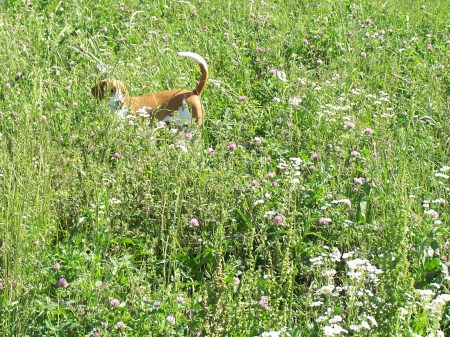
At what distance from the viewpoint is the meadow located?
2.98 meters

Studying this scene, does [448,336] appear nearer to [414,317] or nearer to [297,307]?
[414,317]

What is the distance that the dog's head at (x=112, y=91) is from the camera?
16.2 ft

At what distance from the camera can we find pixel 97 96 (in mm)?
5051

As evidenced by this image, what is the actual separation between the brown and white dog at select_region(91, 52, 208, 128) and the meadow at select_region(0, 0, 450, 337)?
3.9 inches

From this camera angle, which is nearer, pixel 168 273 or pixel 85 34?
pixel 168 273

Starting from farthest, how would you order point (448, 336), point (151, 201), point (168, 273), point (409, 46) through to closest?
point (409, 46), point (151, 201), point (168, 273), point (448, 336)

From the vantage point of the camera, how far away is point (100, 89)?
16.4ft

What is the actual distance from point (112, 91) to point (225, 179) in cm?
132

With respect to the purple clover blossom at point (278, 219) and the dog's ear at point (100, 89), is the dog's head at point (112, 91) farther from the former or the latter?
the purple clover blossom at point (278, 219)

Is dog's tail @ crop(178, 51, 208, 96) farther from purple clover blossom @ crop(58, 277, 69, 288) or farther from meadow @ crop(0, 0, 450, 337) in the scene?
purple clover blossom @ crop(58, 277, 69, 288)

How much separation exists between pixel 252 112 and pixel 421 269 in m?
2.02

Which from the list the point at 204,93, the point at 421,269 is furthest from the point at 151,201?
the point at 204,93

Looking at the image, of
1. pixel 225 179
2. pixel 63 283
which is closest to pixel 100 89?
pixel 225 179

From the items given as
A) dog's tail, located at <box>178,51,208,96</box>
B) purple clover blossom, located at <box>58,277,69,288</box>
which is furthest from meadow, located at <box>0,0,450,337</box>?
dog's tail, located at <box>178,51,208,96</box>
